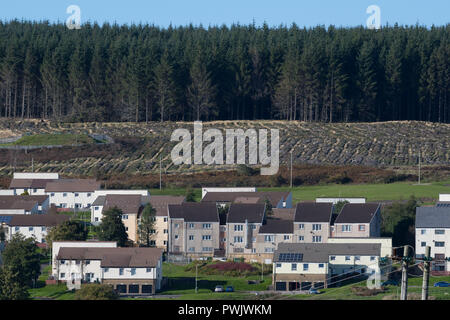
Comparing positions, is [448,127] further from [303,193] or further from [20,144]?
[20,144]

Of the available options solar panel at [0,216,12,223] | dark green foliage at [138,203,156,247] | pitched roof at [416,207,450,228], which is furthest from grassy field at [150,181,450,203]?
solar panel at [0,216,12,223]

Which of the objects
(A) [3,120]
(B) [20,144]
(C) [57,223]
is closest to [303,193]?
(C) [57,223]

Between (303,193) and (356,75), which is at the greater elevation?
(356,75)

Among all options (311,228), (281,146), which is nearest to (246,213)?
(311,228)

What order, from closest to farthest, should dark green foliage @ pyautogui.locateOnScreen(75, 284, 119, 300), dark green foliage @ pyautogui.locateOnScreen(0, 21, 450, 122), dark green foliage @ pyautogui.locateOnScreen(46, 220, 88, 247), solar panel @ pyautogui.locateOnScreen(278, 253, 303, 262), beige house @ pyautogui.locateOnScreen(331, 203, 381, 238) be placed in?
dark green foliage @ pyautogui.locateOnScreen(75, 284, 119, 300) < solar panel @ pyautogui.locateOnScreen(278, 253, 303, 262) < dark green foliage @ pyautogui.locateOnScreen(46, 220, 88, 247) < beige house @ pyautogui.locateOnScreen(331, 203, 381, 238) < dark green foliage @ pyautogui.locateOnScreen(0, 21, 450, 122)

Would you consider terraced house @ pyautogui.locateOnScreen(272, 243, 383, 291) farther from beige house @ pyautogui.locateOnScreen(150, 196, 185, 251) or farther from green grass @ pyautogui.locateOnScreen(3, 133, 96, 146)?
green grass @ pyautogui.locateOnScreen(3, 133, 96, 146)

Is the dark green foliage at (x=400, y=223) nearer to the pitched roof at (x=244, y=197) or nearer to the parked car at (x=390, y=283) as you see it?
the pitched roof at (x=244, y=197)
